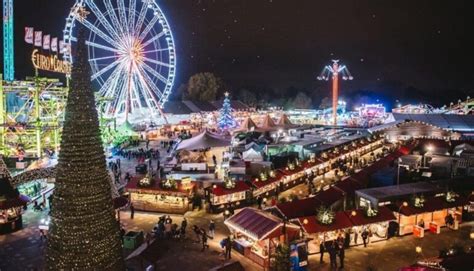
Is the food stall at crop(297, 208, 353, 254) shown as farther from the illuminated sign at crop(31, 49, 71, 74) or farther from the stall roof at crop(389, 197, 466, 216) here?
the illuminated sign at crop(31, 49, 71, 74)

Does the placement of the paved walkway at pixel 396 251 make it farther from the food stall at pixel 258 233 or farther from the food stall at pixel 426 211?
the food stall at pixel 258 233

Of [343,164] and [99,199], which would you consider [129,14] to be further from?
[99,199]

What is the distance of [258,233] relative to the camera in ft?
42.7

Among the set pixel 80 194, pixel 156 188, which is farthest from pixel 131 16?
pixel 80 194

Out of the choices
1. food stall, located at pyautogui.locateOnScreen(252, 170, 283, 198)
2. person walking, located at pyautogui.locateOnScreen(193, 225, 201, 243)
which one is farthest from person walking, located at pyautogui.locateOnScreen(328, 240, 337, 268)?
food stall, located at pyautogui.locateOnScreen(252, 170, 283, 198)

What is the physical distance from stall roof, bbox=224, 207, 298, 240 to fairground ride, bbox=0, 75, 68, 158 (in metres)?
18.8

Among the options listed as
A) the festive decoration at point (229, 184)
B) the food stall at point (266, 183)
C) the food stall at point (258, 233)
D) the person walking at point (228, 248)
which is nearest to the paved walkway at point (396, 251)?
the food stall at point (258, 233)

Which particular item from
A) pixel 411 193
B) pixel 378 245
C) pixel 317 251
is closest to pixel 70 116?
pixel 317 251

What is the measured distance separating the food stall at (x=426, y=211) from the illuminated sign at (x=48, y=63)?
2391 cm

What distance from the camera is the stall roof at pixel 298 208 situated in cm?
1490

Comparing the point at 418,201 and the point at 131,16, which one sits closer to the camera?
the point at 418,201

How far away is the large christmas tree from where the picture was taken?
7098 millimetres

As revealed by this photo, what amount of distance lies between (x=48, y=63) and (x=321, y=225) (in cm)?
2647

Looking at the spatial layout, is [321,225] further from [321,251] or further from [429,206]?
[429,206]
